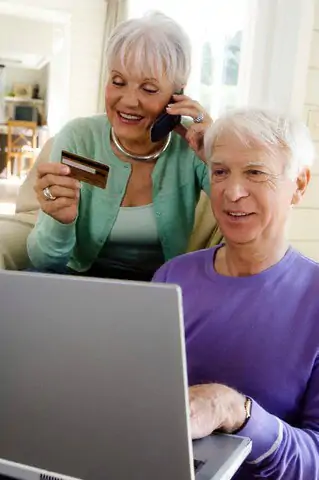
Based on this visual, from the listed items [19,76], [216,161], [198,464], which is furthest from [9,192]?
[198,464]

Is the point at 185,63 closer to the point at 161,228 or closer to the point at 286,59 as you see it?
A: the point at 161,228

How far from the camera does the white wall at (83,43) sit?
5.36m

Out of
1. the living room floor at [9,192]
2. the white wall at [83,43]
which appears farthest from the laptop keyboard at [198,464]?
the white wall at [83,43]

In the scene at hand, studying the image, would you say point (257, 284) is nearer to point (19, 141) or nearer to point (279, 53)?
point (279, 53)

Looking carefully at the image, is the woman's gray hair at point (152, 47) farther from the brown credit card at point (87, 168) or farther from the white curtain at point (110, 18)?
the white curtain at point (110, 18)

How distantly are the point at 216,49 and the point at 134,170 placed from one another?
142 centimetres

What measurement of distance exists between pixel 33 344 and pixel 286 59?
160 centimetres

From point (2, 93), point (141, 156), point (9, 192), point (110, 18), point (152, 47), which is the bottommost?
point (9, 192)

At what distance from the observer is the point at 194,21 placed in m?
2.90

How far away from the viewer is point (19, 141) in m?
6.91

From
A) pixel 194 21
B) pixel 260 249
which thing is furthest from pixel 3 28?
pixel 260 249

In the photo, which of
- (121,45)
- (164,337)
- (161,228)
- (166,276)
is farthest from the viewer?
(161,228)

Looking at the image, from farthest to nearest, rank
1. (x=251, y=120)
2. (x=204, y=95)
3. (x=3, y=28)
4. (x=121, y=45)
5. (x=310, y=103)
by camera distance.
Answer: (x=3, y=28) → (x=204, y=95) → (x=310, y=103) → (x=121, y=45) → (x=251, y=120)

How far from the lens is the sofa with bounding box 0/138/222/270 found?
1.65 meters
